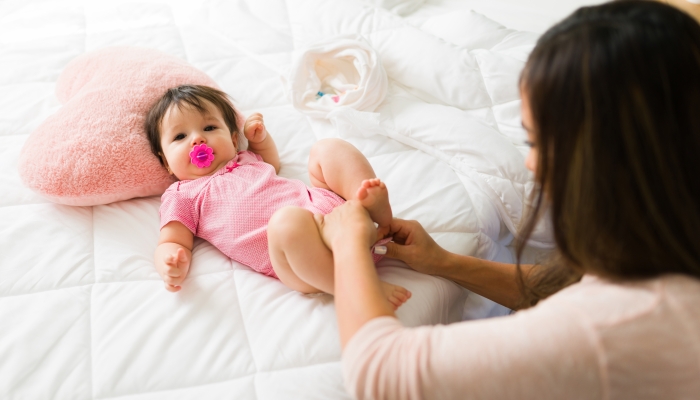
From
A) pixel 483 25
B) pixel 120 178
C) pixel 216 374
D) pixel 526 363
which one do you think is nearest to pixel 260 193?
pixel 120 178

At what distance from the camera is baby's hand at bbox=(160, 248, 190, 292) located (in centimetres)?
105

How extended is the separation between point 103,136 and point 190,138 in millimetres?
195

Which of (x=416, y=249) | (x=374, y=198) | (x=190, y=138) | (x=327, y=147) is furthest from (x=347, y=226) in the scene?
(x=190, y=138)

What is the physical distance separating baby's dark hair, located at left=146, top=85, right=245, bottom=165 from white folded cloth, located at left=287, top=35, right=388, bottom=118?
0.21 m

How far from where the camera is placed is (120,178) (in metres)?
1.24

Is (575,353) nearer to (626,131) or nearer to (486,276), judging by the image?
(626,131)

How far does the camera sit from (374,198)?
1005 millimetres

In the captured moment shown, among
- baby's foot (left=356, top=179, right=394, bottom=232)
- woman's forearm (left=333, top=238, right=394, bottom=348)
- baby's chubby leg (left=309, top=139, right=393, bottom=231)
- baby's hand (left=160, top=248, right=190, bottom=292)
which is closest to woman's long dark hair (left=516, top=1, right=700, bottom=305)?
woman's forearm (left=333, top=238, right=394, bottom=348)

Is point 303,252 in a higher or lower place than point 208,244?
higher

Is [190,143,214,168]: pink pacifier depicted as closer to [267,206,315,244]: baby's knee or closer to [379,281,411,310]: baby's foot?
[267,206,315,244]: baby's knee

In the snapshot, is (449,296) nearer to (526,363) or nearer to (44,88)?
(526,363)

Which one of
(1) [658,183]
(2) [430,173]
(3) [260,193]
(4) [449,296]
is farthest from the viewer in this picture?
(2) [430,173]

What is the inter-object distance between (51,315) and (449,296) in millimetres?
753

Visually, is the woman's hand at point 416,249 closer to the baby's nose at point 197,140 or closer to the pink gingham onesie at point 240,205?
the pink gingham onesie at point 240,205
